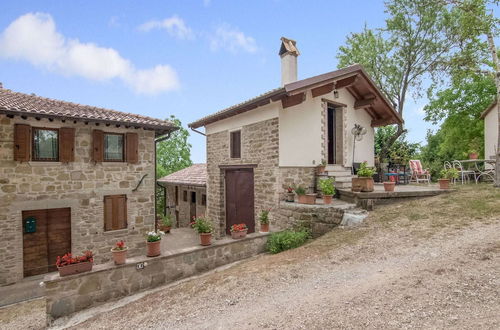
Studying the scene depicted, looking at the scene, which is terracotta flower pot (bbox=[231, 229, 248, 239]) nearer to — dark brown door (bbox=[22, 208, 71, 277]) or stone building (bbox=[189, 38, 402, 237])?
stone building (bbox=[189, 38, 402, 237])

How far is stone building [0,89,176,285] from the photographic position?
7.82 meters

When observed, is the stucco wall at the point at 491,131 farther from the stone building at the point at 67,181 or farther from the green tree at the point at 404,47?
the stone building at the point at 67,181

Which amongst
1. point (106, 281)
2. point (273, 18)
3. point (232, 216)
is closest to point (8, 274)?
point (106, 281)

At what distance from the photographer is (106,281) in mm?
5535

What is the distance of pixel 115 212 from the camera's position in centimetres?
949

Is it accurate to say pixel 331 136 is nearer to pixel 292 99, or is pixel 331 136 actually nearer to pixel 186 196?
pixel 292 99

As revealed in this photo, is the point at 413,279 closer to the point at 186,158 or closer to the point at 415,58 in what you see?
the point at 415,58

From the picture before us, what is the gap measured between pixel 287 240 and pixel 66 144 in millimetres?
7750

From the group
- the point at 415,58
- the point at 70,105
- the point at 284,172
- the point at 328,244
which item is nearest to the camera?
the point at 328,244

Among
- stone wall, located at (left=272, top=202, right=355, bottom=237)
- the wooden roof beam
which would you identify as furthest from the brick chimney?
stone wall, located at (left=272, top=202, right=355, bottom=237)

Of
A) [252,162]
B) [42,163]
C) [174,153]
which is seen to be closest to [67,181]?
[42,163]

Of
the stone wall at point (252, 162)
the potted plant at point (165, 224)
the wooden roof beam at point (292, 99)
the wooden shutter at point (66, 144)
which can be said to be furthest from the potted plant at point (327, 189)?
the wooden shutter at point (66, 144)

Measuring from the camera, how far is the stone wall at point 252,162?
898 cm

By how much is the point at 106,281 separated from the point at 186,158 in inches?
984
